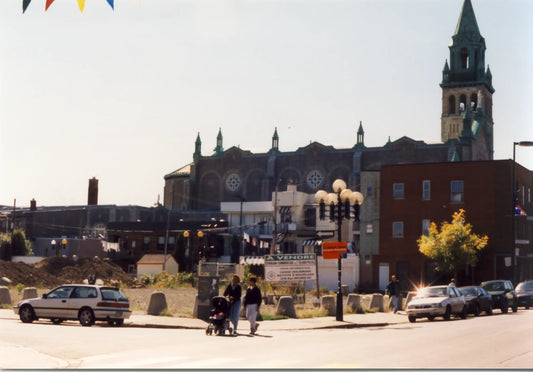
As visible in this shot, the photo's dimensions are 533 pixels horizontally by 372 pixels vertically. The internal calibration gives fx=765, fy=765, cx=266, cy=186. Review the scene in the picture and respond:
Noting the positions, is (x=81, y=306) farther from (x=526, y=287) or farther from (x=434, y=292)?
(x=526, y=287)

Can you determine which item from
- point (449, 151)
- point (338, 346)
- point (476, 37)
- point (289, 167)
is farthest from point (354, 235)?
point (338, 346)

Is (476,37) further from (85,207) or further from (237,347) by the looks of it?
(237,347)

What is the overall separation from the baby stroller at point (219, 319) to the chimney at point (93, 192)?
104 meters

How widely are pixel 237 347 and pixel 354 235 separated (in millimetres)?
64411

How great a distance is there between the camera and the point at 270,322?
87.7ft

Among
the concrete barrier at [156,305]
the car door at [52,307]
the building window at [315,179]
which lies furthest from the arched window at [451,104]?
the car door at [52,307]

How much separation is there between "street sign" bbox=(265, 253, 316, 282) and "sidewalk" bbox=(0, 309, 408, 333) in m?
2.04

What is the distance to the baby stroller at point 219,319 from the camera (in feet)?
71.1

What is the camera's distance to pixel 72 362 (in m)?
14.3

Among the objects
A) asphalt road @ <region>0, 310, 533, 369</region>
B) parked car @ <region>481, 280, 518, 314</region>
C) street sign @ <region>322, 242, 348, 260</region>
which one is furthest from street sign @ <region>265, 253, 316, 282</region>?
parked car @ <region>481, 280, 518, 314</region>

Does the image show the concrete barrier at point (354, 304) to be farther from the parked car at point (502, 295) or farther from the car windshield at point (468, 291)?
the parked car at point (502, 295)

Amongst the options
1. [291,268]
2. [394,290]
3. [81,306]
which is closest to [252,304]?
[81,306]

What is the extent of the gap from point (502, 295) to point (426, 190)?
74.9 feet

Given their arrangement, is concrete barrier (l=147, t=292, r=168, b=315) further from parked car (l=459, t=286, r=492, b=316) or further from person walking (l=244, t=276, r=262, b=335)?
parked car (l=459, t=286, r=492, b=316)
